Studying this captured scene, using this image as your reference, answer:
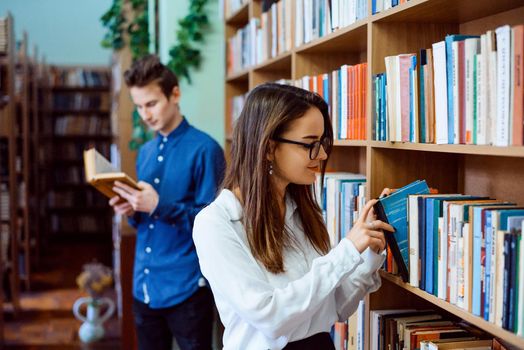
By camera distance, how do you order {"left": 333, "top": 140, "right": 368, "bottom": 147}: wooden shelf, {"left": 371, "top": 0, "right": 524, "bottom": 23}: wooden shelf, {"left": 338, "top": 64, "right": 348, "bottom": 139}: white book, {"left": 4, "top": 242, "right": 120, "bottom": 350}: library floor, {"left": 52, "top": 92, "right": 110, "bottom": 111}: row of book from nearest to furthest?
{"left": 371, "top": 0, "right": 524, "bottom": 23}: wooden shelf, {"left": 333, "top": 140, "right": 368, "bottom": 147}: wooden shelf, {"left": 338, "top": 64, "right": 348, "bottom": 139}: white book, {"left": 4, "top": 242, "right": 120, "bottom": 350}: library floor, {"left": 52, "top": 92, "right": 110, "bottom": 111}: row of book

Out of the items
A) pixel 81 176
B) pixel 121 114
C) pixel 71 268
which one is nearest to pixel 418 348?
pixel 121 114

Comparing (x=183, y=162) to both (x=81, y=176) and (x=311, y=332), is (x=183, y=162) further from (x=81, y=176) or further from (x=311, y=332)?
(x=81, y=176)

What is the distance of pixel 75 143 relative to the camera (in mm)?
9633

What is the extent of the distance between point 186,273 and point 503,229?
55.2 inches

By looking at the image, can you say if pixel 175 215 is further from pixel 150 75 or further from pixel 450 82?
pixel 450 82

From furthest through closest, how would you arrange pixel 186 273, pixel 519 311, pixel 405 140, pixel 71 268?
pixel 71 268, pixel 186 273, pixel 405 140, pixel 519 311

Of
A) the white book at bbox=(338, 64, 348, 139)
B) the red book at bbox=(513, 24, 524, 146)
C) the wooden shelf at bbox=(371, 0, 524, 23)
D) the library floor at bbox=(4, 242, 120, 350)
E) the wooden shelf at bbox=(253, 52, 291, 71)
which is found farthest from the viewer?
the library floor at bbox=(4, 242, 120, 350)

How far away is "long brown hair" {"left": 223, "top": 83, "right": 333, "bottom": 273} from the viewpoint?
61.9 inches

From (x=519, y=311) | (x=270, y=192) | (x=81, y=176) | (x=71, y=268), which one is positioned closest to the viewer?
(x=519, y=311)

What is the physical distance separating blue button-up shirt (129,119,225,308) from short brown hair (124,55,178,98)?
0.54 ft

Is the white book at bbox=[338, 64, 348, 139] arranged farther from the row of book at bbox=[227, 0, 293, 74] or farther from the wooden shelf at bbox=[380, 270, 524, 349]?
the row of book at bbox=[227, 0, 293, 74]

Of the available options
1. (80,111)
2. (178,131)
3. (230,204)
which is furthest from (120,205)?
(80,111)

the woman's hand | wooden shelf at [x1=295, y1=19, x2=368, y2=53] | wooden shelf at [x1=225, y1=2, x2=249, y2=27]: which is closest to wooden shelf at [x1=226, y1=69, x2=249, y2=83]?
wooden shelf at [x1=225, y1=2, x2=249, y2=27]

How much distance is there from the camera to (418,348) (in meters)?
1.79
